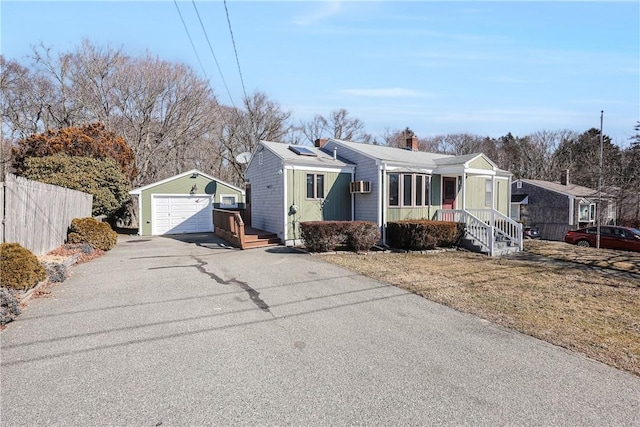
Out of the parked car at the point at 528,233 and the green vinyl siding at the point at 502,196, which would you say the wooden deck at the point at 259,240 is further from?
the parked car at the point at 528,233

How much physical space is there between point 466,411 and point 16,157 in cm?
2452

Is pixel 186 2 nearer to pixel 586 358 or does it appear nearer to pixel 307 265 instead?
pixel 307 265

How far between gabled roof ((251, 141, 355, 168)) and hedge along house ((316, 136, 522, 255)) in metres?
0.60

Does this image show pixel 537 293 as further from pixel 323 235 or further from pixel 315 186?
→ pixel 315 186

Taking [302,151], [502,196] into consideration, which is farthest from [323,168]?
[502,196]

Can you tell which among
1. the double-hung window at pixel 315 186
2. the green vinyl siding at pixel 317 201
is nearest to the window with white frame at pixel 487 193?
the green vinyl siding at pixel 317 201

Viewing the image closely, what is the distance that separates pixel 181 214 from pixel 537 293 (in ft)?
57.9

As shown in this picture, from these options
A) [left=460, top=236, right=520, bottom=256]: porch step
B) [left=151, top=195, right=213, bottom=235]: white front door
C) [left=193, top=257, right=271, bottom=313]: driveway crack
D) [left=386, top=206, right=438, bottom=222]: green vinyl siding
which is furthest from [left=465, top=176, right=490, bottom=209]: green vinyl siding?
[left=151, top=195, right=213, bottom=235]: white front door

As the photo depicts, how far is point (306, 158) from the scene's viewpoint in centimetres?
1413

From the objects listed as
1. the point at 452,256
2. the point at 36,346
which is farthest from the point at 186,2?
the point at 452,256

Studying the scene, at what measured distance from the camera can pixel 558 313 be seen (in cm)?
575

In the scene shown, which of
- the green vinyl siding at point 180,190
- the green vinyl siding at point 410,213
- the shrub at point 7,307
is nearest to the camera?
the shrub at point 7,307

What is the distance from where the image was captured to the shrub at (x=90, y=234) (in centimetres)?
1140

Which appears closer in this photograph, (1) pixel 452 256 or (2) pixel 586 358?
(2) pixel 586 358
